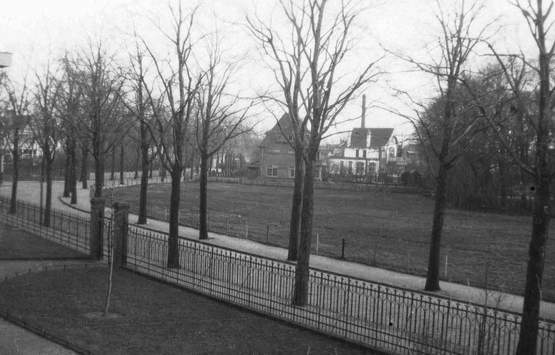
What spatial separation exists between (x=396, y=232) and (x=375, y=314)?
17.7 metres

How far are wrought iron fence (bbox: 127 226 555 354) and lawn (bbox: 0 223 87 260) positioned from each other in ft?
10.5

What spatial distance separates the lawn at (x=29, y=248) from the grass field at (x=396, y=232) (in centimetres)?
849

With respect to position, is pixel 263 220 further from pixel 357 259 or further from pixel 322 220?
pixel 357 259

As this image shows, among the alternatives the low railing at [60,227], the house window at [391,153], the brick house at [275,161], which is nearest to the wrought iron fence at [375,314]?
the low railing at [60,227]

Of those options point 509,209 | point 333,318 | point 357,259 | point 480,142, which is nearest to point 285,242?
point 357,259

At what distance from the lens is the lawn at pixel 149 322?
34.2 feet

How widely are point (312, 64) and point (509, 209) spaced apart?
38.4 meters

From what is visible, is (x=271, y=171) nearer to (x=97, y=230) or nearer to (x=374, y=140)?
(x=374, y=140)

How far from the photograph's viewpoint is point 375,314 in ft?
44.0

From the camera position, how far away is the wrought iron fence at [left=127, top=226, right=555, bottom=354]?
397 inches

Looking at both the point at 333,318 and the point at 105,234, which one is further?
the point at 105,234

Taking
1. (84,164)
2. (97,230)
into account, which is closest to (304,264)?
(97,230)

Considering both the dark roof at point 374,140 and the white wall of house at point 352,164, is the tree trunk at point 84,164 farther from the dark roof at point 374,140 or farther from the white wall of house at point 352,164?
the dark roof at point 374,140

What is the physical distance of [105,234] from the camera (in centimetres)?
2052
